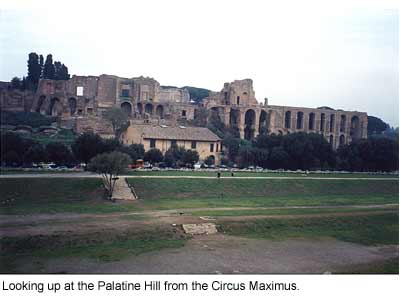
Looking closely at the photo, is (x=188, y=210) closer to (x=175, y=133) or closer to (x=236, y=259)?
(x=236, y=259)

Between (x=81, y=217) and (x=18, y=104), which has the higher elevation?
(x=18, y=104)

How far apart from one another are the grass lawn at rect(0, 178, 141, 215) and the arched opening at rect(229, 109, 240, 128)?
97.8 feet

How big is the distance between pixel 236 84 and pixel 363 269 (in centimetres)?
4261

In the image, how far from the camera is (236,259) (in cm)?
1505

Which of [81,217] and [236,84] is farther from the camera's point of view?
[236,84]

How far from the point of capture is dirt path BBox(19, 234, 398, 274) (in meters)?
13.6

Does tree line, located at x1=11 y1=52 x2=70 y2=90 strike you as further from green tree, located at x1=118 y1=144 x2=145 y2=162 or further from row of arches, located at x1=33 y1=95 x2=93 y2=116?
green tree, located at x1=118 y1=144 x2=145 y2=162

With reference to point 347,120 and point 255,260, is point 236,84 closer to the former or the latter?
point 347,120

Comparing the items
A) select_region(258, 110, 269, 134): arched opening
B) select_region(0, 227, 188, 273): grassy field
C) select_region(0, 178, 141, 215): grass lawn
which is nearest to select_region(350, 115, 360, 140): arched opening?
select_region(258, 110, 269, 134): arched opening

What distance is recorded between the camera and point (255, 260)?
15070mm

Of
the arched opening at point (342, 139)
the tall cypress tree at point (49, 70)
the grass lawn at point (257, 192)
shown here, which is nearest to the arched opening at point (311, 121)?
the arched opening at point (342, 139)

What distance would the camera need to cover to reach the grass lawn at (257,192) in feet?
81.0
